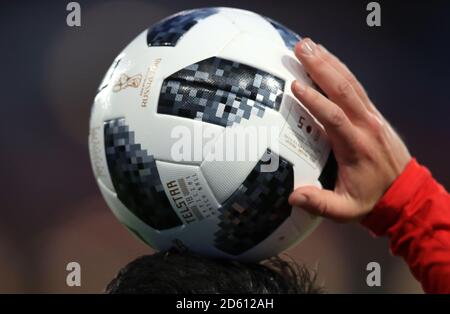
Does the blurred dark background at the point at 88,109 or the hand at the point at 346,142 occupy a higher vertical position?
the hand at the point at 346,142

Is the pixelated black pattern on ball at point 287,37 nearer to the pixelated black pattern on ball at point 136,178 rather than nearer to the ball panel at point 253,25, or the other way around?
the ball panel at point 253,25

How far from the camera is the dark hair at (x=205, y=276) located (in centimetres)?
118

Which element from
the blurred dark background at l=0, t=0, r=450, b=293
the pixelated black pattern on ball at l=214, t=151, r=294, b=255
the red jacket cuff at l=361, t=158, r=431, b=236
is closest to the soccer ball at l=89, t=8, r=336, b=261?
the pixelated black pattern on ball at l=214, t=151, r=294, b=255

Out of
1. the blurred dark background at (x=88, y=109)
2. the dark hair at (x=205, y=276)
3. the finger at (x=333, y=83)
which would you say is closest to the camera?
the dark hair at (x=205, y=276)

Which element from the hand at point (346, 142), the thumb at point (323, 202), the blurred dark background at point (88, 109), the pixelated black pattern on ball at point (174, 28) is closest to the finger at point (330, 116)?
the hand at point (346, 142)

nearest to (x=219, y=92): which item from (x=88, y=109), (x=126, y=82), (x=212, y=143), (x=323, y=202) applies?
(x=212, y=143)

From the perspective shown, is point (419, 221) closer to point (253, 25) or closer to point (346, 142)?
point (346, 142)

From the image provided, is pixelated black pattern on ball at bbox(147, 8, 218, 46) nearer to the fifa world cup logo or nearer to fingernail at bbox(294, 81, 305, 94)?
the fifa world cup logo

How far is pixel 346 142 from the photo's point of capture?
4.14 feet

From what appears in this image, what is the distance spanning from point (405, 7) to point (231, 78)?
3472mm

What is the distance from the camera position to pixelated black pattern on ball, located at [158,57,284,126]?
4.02ft

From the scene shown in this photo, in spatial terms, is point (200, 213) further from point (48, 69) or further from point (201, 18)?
point (48, 69)

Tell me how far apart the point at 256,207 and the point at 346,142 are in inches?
9.5

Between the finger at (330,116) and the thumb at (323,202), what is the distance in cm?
11
